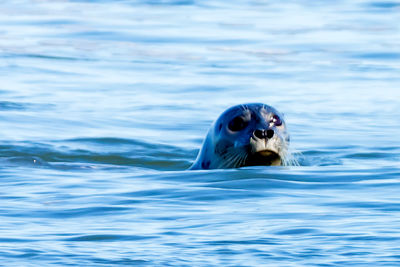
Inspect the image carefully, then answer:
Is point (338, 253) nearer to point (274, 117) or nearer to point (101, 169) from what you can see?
point (274, 117)

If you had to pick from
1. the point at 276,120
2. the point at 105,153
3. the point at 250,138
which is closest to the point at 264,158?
the point at 250,138

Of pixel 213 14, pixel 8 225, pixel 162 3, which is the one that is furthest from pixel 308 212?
pixel 162 3

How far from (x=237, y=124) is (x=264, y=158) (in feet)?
1.16

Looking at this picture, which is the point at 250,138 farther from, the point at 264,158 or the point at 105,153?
the point at 105,153

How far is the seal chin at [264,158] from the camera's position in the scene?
918 cm

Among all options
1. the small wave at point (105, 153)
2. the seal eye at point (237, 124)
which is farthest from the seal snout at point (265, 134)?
the small wave at point (105, 153)

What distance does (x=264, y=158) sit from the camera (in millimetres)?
9227

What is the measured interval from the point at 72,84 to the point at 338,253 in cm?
977

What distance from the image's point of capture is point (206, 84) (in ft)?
51.6

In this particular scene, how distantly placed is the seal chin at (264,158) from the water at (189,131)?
0.13m

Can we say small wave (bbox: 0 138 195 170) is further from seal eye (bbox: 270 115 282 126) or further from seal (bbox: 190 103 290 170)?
seal eye (bbox: 270 115 282 126)

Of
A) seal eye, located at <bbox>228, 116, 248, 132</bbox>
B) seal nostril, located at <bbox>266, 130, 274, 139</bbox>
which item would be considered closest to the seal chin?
seal nostril, located at <bbox>266, 130, 274, 139</bbox>

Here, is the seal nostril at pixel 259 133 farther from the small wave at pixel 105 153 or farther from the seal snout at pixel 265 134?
the small wave at pixel 105 153

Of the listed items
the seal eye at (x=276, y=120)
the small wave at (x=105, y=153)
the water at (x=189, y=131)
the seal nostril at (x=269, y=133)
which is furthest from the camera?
the small wave at (x=105, y=153)
